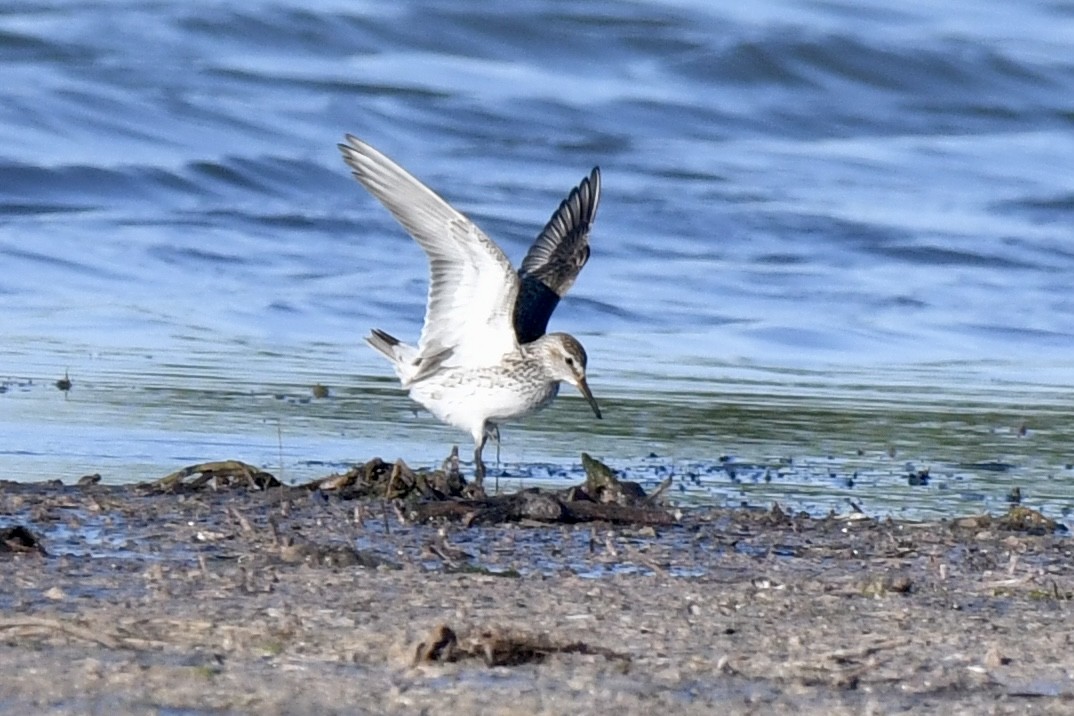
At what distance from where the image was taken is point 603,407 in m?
8.91

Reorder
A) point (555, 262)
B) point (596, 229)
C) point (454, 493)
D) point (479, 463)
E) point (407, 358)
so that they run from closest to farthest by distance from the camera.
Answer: point (454, 493)
point (479, 463)
point (407, 358)
point (555, 262)
point (596, 229)

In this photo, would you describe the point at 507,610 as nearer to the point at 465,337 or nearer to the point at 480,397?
the point at 480,397

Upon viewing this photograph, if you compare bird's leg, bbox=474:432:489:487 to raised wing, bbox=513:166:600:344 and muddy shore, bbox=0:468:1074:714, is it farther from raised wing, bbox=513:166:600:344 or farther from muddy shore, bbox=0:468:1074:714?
muddy shore, bbox=0:468:1074:714

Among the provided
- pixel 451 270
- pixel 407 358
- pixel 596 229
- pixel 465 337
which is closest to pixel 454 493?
pixel 451 270

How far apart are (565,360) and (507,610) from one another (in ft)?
10.6

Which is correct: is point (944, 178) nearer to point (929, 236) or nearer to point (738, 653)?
point (929, 236)

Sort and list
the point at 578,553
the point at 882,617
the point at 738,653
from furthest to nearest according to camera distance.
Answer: the point at 578,553, the point at 882,617, the point at 738,653

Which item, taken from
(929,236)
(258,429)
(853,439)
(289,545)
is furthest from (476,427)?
(929,236)

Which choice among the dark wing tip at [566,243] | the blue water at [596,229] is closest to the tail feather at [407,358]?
the blue water at [596,229]

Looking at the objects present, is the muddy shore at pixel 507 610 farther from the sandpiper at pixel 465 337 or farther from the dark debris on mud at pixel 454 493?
the sandpiper at pixel 465 337

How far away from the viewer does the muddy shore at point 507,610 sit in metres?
3.91

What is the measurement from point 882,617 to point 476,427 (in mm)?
3065

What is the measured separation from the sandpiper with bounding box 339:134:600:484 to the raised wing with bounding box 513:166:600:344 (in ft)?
0.84

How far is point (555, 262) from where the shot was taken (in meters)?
8.71
